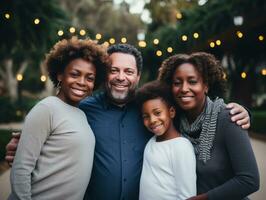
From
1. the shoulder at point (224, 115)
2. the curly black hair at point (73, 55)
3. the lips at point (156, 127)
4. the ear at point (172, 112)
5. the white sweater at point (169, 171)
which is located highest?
the curly black hair at point (73, 55)

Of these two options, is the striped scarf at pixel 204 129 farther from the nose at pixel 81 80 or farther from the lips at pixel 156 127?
the nose at pixel 81 80

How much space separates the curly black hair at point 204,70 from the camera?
10.6 ft

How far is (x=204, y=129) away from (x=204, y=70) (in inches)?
19.9

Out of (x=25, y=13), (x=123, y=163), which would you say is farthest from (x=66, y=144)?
(x=25, y=13)

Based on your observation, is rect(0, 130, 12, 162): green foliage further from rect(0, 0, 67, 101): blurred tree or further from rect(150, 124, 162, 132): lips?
rect(150, 124, 162, 132): lips

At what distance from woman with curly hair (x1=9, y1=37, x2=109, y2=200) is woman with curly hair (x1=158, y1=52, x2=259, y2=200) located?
729mm

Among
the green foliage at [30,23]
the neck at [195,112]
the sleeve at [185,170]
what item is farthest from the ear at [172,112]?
the green foliage at [30,23]

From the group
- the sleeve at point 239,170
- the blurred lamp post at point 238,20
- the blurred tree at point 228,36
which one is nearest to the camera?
the sleeve at point 239,170

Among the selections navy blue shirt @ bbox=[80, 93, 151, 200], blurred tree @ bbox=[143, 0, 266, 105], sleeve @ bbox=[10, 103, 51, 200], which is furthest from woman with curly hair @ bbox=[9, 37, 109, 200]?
blurred tree @ bbox=[143, 0, 266, 105]

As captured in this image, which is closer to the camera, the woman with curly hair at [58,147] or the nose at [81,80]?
the woman with curly hair at [58,147]

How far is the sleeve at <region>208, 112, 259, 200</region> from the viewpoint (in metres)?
2.78

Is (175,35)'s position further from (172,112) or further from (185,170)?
(185,170)

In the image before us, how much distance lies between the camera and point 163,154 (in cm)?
307

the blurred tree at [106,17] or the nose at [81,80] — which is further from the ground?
the blurred tree at [106,17]
